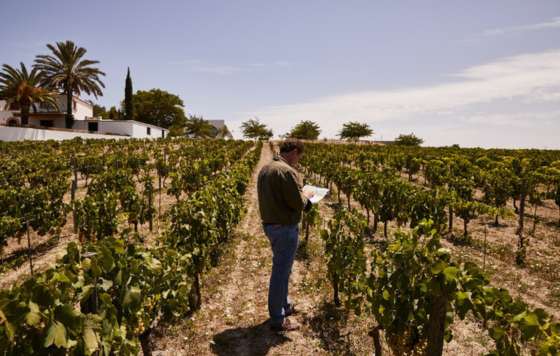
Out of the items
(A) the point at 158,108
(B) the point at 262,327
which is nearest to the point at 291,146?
(B) the point at 262,327

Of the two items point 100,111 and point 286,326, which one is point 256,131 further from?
point 286,326

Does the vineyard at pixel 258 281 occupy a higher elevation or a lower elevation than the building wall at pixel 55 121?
lower

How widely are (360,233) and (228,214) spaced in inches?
128

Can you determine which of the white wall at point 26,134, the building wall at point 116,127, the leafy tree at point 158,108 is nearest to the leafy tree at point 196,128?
the leafy tree at point 158,108

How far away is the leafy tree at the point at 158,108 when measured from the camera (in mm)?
68325

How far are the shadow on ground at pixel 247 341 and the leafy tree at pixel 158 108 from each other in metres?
69.8

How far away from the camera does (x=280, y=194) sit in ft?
12.7

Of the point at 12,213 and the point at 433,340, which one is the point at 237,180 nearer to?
the point at 12,213

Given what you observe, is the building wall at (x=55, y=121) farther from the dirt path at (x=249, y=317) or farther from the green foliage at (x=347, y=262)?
the green foliage at (x=347, y=262)

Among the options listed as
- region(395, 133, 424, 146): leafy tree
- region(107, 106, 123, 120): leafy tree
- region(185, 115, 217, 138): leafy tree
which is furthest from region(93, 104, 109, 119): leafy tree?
region(395, 133, 424, 146): leafy tree

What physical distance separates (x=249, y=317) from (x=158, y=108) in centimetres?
7094

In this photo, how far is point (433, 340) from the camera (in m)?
2.85

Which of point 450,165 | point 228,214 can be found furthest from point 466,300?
point 450,165

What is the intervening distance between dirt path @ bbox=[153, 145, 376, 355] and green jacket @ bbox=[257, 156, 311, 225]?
5.10 ft
